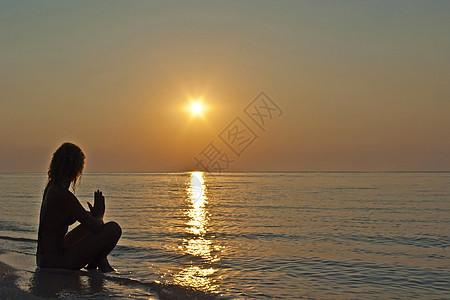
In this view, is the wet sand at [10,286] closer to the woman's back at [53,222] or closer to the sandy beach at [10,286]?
the sandy beach at [10,286]

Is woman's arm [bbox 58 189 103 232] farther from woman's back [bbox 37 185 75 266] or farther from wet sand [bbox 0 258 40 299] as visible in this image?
wet sand [bbox 0 258 40 299]

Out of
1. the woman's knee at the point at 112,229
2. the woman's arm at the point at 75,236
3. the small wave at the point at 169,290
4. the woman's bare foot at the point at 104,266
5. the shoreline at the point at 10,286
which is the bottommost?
the small wave at the point at 169,290

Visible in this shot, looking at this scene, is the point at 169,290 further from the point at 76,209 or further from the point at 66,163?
the point at 66,163

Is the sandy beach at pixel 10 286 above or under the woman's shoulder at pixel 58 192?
under

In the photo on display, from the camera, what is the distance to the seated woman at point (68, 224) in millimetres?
6617

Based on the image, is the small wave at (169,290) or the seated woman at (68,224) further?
the small wave at (169,290)

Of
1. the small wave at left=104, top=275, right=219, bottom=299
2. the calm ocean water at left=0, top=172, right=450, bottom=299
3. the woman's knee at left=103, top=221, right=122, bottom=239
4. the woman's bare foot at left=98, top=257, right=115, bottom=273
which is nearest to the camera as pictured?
the small wave at left=104, top=275, right=219, bottom=299

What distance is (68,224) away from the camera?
22.4 ft

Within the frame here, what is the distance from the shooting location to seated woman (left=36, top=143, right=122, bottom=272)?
21.7 feet

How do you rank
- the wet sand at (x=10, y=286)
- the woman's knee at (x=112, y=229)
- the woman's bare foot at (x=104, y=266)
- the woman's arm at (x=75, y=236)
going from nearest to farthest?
the wet sand at (x=10, y=286)
the woman's knee at (x=112, y=229)
the woman's arm at (x=75, y=236)
the woman's bare foot at (x=104, y=266)

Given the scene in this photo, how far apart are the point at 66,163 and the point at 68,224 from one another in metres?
0.94

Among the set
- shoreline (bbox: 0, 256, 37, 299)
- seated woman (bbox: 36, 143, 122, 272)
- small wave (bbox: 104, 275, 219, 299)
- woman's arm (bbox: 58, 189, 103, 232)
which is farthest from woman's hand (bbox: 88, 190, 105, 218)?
shoreline (bbox: 0, 256, 37, 299)

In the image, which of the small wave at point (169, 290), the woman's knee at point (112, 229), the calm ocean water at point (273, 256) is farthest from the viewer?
the calm ocean water at point (273, 256)

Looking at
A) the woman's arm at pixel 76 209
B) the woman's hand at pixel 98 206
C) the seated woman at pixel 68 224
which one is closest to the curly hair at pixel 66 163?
the seated woman at pixel 68 224
